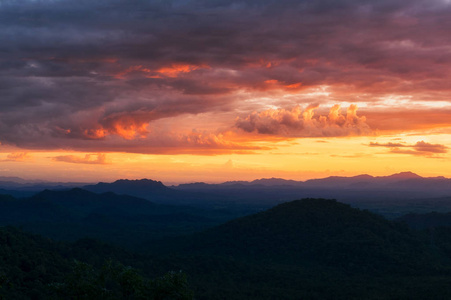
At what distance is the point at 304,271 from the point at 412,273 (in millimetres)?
24255

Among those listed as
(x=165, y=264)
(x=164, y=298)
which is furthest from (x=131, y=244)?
(x=164, y=298)

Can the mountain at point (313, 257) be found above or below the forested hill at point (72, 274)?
below

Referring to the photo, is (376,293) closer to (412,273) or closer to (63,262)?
(412,273)

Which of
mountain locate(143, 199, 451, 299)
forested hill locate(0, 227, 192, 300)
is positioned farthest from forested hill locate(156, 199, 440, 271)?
forested hill locate(0, 227, 192, 300)

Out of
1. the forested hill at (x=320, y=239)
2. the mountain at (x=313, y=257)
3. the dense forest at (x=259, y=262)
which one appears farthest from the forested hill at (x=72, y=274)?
the forested hill at (x=320, y=239)

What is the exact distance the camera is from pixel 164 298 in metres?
34.7

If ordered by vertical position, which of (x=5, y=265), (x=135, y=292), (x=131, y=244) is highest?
(x=135, y=292)

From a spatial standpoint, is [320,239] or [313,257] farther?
[320,239]

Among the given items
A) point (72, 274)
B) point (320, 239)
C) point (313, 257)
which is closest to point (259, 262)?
point (313, 257)

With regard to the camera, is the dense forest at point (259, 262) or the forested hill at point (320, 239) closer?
the dense forest at point (259, 262)

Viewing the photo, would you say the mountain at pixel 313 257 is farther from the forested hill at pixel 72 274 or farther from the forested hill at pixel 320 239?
the forested hill at pixel 72 274

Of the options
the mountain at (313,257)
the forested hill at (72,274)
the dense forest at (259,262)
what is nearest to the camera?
the forested hill at (72,274)

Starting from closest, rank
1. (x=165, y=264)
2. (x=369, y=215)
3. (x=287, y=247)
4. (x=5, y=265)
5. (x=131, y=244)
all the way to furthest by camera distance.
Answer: (x=5, y=265), (x=165, y=264), (x=287, y=247), (x=369, y=215), (x=131, y=244)

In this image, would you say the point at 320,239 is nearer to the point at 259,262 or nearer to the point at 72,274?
the point at 259,262
